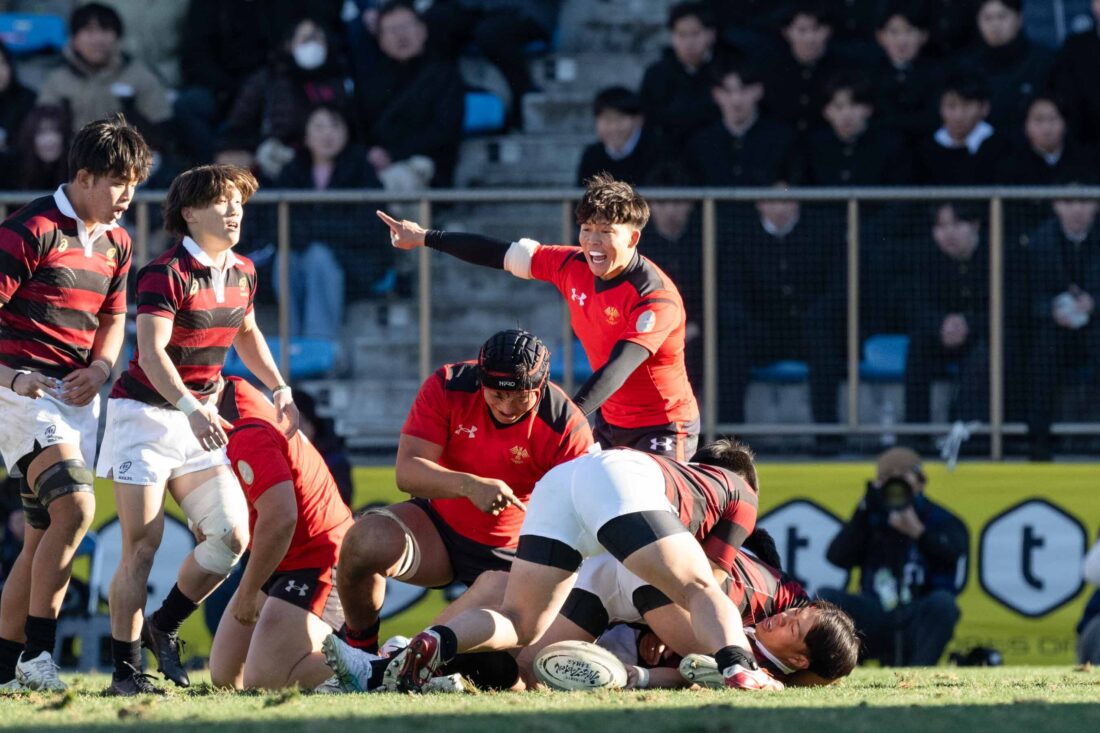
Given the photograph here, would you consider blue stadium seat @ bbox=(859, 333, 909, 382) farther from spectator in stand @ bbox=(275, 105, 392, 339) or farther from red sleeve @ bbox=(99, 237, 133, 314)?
red sleeve @ bbox=(99, 237, 133, 314)

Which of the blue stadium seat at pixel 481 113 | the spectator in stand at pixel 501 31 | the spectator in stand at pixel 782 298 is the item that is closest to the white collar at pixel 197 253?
the spectator in stand at pixel 782 298

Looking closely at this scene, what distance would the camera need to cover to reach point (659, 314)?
24.9 ft

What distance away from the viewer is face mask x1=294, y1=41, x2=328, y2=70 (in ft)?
39.8

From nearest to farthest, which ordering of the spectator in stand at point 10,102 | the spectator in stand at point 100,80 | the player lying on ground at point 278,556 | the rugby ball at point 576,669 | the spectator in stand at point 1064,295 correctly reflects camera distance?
1. the rugby ball at point 576,669
2. the player lying on ground at point 278,556
3. the spectator in stand at point 1064,295
4. the spectator in stand at point 10,102
5. the spectator in stand at point 100,80

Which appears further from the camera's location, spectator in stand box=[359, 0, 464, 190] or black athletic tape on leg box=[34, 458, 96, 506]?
spectator in stand box=[359, 0, 464, 190]

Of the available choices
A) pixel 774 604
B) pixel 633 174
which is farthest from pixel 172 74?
pixel 774 604

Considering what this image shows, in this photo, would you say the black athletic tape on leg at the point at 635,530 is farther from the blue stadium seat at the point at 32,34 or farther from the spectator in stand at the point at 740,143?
the blue stadium seat at the point at 32,34

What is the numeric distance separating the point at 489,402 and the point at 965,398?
4.25 m

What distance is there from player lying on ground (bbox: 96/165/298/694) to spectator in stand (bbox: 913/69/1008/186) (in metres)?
5.53

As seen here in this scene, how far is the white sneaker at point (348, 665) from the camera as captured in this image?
608 centimetres

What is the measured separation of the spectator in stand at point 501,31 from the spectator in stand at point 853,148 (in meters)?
2.60

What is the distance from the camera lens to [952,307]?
9961 millimetres

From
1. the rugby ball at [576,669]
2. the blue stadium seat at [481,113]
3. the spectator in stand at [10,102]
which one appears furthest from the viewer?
the blue stadium seat at [481,113]

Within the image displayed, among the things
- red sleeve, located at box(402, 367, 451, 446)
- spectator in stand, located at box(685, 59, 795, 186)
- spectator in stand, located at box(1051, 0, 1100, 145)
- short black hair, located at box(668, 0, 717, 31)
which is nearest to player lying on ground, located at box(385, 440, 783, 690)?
red sleeve, located at box(402, 367, 451, 446)
